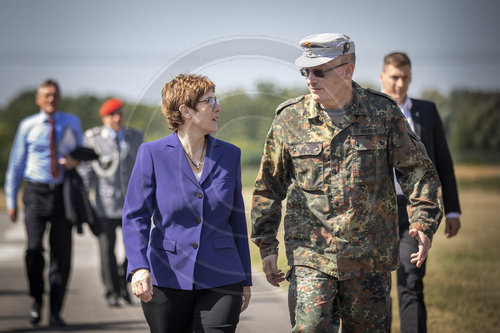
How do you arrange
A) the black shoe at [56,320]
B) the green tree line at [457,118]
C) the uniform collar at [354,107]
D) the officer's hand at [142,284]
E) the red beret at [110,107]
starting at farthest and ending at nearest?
the green tree line at [457,118] → the red beret at [110,107] → the black shoe at [56,320] → the uniform collar at [354,107] → the officer's hand at [142,284]

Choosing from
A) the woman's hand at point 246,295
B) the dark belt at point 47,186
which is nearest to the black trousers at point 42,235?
the dark belt at point 47,186

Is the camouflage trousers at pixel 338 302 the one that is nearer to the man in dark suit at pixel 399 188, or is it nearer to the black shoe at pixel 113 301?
the man in dark suit at pixel 399 188

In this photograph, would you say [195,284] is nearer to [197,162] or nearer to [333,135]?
[197,162]

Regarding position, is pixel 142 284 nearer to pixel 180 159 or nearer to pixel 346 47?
pixel 180 159

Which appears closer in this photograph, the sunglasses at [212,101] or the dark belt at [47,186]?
the sunglasses at [212,101]

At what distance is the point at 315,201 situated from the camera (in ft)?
12.1

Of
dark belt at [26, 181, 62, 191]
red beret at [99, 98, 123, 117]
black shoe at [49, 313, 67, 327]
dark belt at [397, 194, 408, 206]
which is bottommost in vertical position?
black shoe at [49, 313, 67, 327]

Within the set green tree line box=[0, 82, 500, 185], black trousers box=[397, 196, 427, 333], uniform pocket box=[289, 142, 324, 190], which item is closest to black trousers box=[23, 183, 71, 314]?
black trousers box=[397, 196, 427, 333]

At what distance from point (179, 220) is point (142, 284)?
34cm

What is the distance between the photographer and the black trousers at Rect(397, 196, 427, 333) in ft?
17.6

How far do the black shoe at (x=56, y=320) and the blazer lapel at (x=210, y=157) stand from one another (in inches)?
155

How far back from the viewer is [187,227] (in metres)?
3.68

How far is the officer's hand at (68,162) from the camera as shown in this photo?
759 centimetres

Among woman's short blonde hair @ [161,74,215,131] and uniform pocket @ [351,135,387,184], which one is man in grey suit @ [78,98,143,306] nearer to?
woman's short blonde hair @ [161,74,215,131]
